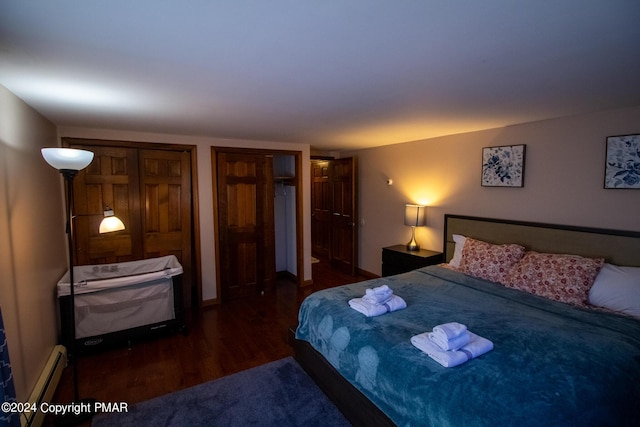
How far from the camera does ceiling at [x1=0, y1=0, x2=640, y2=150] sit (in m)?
1.16

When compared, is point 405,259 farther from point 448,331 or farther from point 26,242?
point 26,242

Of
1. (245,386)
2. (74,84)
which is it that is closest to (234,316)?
(245,386)

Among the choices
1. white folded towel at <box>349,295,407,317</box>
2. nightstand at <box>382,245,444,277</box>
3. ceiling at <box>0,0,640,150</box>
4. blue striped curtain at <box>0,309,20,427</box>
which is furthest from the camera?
nightstand at <box>382,245,444,277</box>

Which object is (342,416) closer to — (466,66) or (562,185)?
(466,66)

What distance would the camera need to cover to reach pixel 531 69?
175 cm

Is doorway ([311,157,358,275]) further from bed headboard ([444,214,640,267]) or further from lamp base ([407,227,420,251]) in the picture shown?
bed headboard ([444,214,640,267])

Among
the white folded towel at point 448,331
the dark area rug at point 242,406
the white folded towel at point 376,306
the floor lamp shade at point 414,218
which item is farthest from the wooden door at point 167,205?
the white folded towel at point 448,331

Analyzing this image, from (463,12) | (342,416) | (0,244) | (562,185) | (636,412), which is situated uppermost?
(463,12)

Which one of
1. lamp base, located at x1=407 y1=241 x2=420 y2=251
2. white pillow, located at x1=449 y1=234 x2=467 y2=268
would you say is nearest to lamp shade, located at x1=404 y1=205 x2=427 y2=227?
lamp base, located at x1=407 y1=241 x2=420 y2=251

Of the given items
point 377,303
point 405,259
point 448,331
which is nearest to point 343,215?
point 405,259

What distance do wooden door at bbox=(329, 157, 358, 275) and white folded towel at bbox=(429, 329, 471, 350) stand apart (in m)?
3.63

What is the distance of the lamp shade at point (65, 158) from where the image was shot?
74.7 inches

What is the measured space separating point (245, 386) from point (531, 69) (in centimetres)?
296

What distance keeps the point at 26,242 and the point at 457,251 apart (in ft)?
13.1
